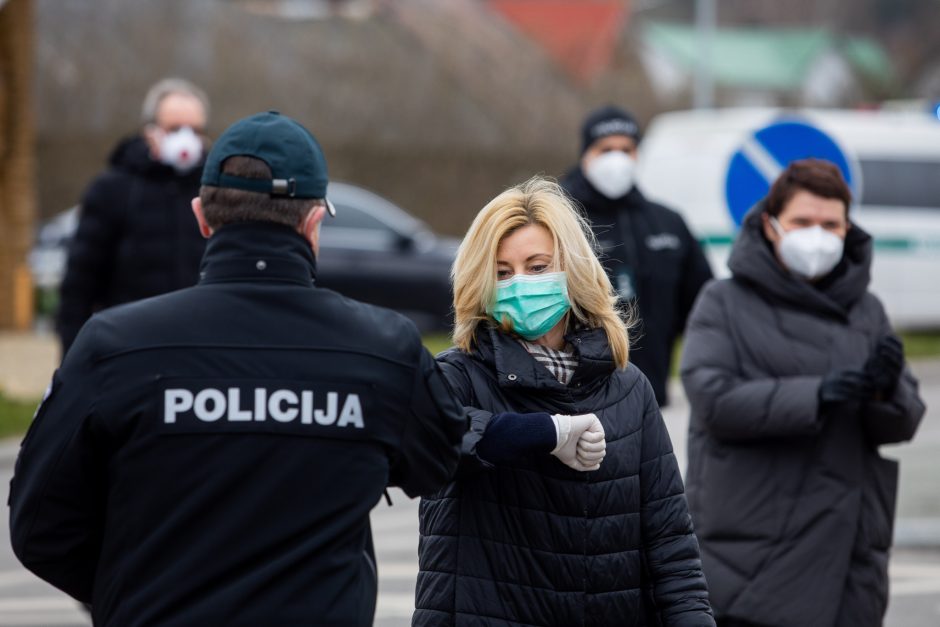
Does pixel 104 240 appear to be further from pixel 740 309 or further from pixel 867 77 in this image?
pixel 867 77

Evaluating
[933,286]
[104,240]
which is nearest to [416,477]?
[104,240]

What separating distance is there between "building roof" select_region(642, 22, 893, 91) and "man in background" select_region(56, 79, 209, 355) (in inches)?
2334

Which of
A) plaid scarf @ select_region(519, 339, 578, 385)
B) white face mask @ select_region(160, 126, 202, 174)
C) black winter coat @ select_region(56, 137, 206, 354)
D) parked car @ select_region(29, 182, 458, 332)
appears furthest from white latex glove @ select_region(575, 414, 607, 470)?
parked car @ select_region(29, 182, 458, 332)

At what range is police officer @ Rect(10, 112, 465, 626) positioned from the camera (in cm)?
282

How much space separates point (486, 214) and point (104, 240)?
3714mm

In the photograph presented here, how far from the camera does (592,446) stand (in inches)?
134

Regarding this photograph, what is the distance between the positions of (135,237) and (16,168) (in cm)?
1151

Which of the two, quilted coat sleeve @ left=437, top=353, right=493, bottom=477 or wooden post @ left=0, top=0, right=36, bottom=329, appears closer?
quilted coat sleeve @ left=437, top=353, right=493, bottom=477

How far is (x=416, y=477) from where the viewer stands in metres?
3.06

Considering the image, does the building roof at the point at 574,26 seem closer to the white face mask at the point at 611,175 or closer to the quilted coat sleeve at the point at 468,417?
the white face mask at the point at 611,175

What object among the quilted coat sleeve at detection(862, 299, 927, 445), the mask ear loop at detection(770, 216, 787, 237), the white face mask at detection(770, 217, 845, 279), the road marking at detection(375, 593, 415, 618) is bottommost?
the road marking at detection(375, 593, 415, 618)

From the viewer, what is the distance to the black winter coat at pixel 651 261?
657 cm

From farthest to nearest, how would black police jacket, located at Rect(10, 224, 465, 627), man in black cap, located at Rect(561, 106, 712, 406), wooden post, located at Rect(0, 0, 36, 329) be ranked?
wooden post, located at Rect(0, 0, 36, 329) < man in black cap, located at Rect(561, 106, 712, 406) < black police jacket, located at Rect(10, 224, 465, 627)

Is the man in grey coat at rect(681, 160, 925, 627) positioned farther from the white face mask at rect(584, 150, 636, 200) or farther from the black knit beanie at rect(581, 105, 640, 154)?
the black knit beanie at rect(581, 105, 640, 154)
